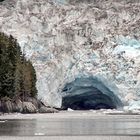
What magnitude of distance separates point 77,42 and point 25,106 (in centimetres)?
1727

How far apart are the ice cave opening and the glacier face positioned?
256 centimetres

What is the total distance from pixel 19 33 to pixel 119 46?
47.5 feet

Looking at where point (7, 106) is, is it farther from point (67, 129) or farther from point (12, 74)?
point (67, 129)

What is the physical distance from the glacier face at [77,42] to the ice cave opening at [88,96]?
256 cm

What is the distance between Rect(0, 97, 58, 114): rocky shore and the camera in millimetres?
54594

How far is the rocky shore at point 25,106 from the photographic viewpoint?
5459 cm

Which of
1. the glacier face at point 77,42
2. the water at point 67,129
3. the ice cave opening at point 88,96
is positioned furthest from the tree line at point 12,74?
the water at point 67,129

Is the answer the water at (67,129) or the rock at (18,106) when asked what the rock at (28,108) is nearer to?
the rock at (18,106)

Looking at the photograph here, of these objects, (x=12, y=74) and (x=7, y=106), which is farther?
(x=12, y=74)

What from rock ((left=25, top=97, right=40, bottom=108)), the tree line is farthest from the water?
rock ((left=25, top=97, right=40, bottom=108))

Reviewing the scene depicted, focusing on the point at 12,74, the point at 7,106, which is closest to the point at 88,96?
the point at 12,74

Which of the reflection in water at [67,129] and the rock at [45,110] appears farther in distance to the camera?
the rock at [45,110]

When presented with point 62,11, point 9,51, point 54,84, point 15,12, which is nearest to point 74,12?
point 62,11

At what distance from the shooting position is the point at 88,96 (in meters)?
82.6
